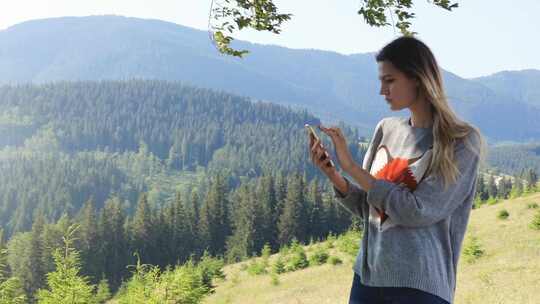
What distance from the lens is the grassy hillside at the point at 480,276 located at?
14.0m

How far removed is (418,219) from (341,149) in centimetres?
51

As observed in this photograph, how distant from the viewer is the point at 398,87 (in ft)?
9.73

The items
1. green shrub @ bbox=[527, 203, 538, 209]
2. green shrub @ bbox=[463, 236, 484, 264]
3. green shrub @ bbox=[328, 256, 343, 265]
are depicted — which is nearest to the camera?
green shrub @ bbox=[463, 236, 484, 264]

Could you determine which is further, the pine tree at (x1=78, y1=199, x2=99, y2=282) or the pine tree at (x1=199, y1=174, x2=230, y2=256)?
the pine tree at (x1=199, y1=174, x2=230, y2=256)

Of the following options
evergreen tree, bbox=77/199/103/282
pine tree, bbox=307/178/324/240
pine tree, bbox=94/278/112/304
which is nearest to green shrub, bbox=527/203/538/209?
pine tree, bbox=94/278/112/304

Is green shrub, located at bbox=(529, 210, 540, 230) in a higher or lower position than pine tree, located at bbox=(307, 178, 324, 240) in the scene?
higher

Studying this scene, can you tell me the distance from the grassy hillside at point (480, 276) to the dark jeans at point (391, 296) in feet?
34.1

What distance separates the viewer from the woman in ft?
9.02

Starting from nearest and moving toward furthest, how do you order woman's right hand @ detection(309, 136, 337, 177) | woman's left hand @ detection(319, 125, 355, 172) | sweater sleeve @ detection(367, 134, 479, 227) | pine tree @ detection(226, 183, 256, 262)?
sweater sleeve @ detection(367, 134, 479, 227) → woman's left hand @ detection(319, 125, 355, 172) → woman's right hand @ detection(309, 136, 337, 177) → pine tree @ detection(226, 183, 256, 262)

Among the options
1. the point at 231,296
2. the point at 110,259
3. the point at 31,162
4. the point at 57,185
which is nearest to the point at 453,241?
the point at 231,296

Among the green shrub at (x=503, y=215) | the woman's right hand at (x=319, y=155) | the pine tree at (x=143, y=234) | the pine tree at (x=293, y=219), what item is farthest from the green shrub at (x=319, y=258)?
the pine tree at (x=143, y=234)

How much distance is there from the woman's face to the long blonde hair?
0.09 ft

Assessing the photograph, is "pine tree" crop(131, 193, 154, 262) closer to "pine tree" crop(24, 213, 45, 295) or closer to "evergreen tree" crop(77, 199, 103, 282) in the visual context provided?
"evergreen tree" crop(77, 199, 103, 282)

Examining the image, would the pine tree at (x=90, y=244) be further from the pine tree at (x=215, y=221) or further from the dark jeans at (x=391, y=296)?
the dark jeans at (x=391, y=296)
